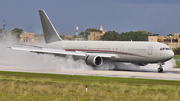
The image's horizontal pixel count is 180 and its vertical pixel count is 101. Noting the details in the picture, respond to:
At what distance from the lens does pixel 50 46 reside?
52531mm

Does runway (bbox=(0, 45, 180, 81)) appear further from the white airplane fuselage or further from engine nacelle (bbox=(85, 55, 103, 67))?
the white airplane fuselage

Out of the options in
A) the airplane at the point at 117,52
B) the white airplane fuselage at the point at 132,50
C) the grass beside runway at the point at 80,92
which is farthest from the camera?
the airplane at the point at 117,52

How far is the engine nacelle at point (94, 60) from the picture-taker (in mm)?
42156

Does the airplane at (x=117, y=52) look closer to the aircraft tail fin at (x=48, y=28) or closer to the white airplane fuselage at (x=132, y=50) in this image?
the white airplane fuselage at (x=132, y=50)

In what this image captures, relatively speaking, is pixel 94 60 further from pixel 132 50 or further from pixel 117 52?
pixel 132 50

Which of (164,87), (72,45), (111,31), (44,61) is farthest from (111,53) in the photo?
(111,31)

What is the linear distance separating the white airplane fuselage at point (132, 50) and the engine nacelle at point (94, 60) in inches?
62.5

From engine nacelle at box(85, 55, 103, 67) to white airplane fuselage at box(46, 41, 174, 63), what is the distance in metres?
1.59

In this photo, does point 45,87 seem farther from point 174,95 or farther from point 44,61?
point 44,61

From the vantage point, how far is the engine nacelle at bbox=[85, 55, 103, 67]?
138ft

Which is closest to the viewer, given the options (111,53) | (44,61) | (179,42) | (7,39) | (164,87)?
(164,87)

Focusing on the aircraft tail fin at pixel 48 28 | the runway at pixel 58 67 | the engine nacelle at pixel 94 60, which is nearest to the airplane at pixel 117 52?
the engine nacelle at pixel 94 60

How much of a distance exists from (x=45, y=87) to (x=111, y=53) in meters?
20.0

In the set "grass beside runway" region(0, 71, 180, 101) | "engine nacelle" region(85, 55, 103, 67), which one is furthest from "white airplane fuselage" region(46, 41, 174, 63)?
"grass beside runway" region(0, 71, 180, 101)
